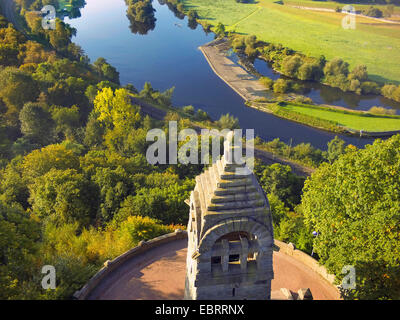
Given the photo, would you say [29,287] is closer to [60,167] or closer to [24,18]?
[60,167]

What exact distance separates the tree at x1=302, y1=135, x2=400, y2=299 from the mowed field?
8562 cm

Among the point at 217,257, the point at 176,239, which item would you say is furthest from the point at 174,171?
the point at 217,257

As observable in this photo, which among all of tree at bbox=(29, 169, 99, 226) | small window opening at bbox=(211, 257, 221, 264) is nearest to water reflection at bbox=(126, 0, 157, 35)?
tree at bbox=(29, 169, 99, 226)

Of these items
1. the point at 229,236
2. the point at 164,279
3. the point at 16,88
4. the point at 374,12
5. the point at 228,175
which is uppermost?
the point at 374,12

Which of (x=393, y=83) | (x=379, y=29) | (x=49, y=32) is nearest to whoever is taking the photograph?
(x=49, y=32)

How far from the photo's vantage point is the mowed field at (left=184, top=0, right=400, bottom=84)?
112312 mm

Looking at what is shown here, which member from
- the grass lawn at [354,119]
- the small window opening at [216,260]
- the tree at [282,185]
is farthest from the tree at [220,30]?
the small window opening at [216,260]

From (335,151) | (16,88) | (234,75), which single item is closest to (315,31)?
(234,75)

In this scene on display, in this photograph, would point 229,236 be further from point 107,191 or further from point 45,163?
point 45,163

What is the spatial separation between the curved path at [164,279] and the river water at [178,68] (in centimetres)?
4903

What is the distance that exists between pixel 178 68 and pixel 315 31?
195 ft

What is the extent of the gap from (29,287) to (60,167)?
2129 cm

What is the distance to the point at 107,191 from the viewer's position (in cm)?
3847

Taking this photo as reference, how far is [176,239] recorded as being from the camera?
31.6m
